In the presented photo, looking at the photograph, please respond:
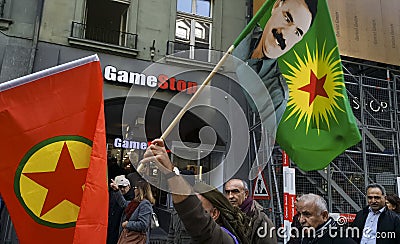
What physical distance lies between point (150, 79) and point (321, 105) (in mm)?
6370

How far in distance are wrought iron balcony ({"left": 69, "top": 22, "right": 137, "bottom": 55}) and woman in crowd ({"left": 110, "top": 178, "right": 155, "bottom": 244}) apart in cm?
554

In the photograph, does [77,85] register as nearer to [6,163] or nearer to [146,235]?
[6,163]

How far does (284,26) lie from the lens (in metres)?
3.35

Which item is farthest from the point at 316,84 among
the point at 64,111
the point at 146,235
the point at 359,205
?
the point at 359,205

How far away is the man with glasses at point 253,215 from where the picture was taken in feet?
8.09

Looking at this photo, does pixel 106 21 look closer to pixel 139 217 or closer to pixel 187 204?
pixel 139 217

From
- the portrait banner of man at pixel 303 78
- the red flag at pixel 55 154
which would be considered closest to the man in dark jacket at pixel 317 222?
the portrait banner of man at pixel 303 78

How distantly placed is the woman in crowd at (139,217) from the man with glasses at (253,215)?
78.1 inches

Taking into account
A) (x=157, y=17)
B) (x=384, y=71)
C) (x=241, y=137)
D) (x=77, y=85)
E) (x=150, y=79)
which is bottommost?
(x=241, y=137)

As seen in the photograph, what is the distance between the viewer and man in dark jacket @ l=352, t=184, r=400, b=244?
4551 mm

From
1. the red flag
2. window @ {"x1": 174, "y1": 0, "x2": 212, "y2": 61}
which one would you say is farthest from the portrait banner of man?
window @ {"x1": 174, "y1": 0, "x2": 212, "y2": 61}

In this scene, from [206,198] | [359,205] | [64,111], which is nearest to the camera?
[206,198]

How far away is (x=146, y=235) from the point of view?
16.4 feet

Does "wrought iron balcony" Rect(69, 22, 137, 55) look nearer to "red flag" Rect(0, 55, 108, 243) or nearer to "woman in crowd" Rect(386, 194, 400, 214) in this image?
"red flag" Rect(0, 55, 108, 243)
